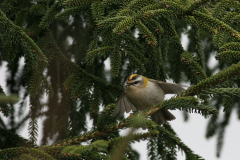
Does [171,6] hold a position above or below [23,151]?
above

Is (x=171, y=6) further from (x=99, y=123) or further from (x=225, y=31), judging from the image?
(x=99, y=123)

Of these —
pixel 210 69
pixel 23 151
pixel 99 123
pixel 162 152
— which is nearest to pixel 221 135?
pixel 210 69

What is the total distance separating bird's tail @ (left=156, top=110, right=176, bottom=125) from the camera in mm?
Result: 2752

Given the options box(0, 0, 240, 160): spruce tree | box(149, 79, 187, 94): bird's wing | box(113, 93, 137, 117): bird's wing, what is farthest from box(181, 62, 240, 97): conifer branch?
box(113, 93, 137, 117): bird's wing

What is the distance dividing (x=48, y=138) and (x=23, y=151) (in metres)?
1.01

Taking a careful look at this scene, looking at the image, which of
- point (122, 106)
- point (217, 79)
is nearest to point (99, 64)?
point (122, 106)

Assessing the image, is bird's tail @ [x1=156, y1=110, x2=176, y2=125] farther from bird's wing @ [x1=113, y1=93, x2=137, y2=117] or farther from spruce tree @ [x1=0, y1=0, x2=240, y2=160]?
bird's wing @ [x1=113, y1=93, x2=137, y2=117]

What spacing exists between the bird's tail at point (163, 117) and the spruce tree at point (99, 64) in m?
0.07

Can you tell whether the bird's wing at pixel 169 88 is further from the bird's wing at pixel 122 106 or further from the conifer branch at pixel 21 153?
the conifer branch at pixel 21 153

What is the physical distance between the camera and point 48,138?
8.69 feet

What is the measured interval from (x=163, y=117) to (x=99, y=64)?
1135mm

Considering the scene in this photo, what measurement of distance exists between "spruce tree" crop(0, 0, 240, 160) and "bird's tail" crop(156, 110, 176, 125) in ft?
0.22

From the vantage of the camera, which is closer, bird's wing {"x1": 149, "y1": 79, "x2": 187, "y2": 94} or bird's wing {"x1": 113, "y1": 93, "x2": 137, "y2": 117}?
bird's wing {"x1": 149, "y1": 79, "x2": 187, "y2": 94}

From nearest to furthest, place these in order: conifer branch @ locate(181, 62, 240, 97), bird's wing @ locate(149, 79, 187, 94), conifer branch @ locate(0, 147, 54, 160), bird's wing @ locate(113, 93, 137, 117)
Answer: conifer branch @ locate(181, 62, 240, 97), conifer branch @ locate(0, 147, 54, 160), bird's wing @ locate(149, 79, 187, 94), bird's wing @ locate(113, 93, 137, 117)
